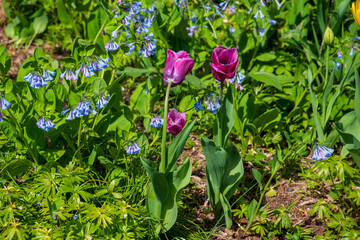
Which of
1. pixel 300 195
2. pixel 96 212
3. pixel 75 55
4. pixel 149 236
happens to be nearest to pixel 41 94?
pixel 75 55

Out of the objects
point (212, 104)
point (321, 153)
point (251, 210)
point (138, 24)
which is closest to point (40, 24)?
point (138, 24)

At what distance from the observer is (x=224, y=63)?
1871 mm

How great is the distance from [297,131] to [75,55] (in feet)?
5.21

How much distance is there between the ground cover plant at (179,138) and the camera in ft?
6.40

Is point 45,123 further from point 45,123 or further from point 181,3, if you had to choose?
point 181,3

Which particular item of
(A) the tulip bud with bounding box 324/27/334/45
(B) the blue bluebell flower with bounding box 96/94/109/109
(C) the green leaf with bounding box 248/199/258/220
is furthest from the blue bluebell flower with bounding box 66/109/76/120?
(A) the tulip bud with bounding box 324/27/334/45

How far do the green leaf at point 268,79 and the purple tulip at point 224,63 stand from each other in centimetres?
106

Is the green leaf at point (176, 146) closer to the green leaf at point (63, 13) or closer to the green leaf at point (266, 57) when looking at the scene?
the green leaf at point (266, 57)

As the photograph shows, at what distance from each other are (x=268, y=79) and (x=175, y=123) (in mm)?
1168

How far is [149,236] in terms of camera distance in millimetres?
2068

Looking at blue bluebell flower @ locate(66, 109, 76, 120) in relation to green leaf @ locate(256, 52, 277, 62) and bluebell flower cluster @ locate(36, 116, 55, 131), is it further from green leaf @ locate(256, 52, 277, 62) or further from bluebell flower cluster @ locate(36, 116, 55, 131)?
green leaf @ locate(256, 52, 277, 62)

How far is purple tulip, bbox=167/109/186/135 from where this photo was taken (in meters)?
1.92

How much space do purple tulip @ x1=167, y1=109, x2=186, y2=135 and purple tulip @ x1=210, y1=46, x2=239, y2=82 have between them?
264 mm

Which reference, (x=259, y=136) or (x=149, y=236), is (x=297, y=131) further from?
(x=149, y=236)
